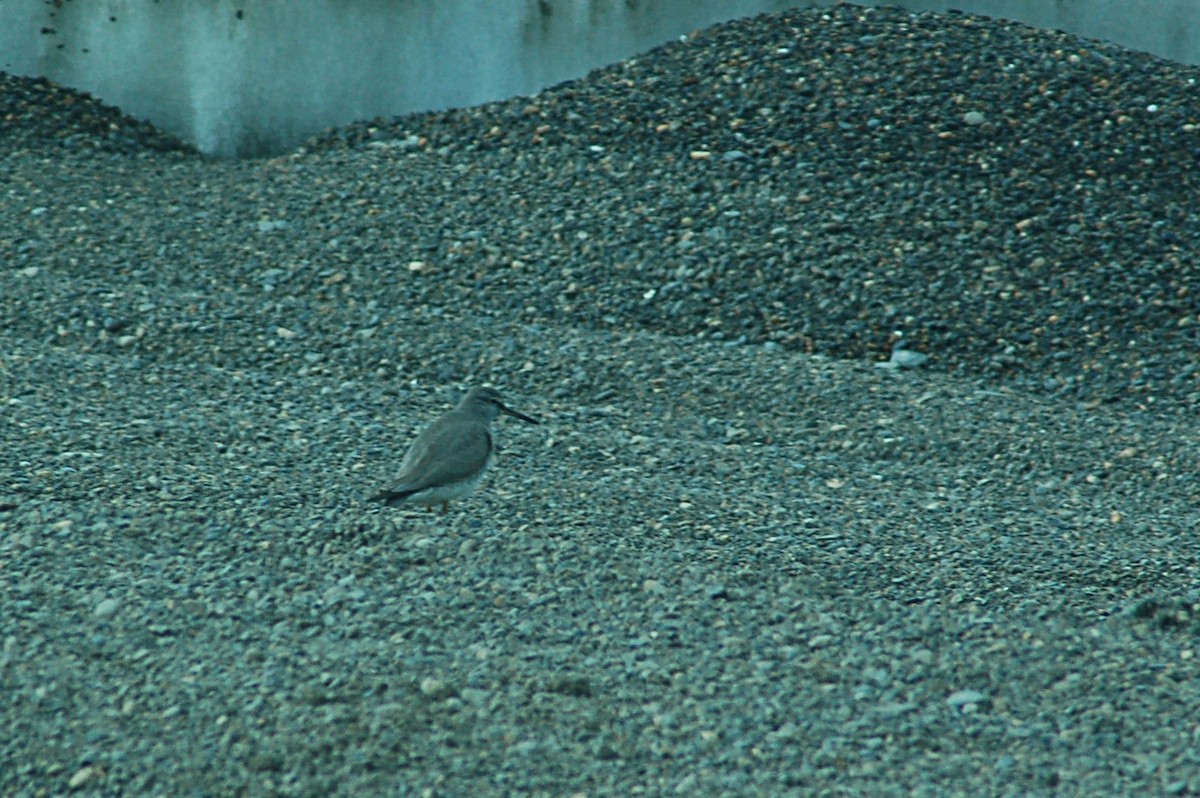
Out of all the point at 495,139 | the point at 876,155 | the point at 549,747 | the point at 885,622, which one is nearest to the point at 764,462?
the point at 885,622

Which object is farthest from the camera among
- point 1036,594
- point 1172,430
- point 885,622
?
point 1172,430

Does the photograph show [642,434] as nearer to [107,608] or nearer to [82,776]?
[107,608]

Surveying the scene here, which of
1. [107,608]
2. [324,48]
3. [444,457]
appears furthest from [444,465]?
[324,48]

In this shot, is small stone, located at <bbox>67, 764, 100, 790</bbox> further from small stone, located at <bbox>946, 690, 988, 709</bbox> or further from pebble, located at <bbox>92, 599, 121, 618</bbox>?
small stone, located at <bbox>946, 690, 988, 709</bbox>

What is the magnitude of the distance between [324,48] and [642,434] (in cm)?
523

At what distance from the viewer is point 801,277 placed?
8.30m

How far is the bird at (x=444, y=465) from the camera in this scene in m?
5.04

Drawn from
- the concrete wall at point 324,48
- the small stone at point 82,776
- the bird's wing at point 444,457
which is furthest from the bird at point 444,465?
the concrete wall at point 324,48

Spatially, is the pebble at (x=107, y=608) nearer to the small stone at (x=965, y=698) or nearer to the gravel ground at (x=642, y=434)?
the gravel ground at (x=642, y=434)

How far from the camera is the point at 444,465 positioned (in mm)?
5078

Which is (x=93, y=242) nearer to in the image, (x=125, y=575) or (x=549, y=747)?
(x=125, y=575)

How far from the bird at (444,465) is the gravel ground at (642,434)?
0.17 meters

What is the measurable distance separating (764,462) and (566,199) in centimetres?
328

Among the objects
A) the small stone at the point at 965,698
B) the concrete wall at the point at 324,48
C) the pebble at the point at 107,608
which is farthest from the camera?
the concrete wall at the point at 324,48
